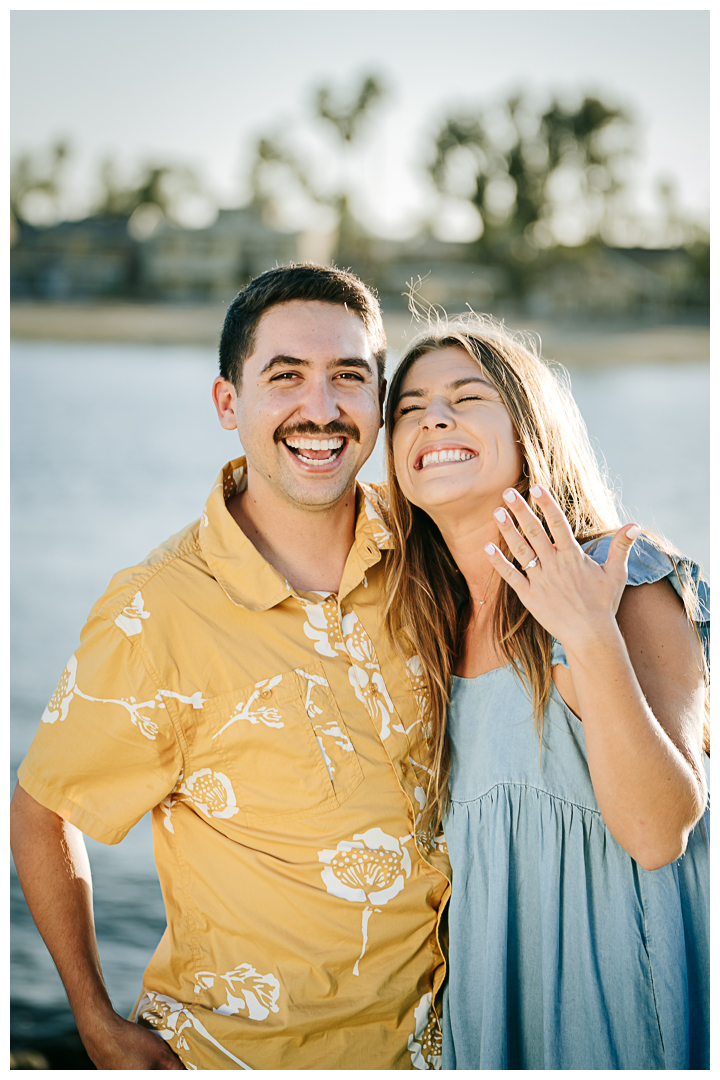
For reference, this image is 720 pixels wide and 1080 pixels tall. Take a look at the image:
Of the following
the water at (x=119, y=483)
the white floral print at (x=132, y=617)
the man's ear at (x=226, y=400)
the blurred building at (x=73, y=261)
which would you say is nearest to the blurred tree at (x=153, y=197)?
the blurred building at (x=73, y=261)

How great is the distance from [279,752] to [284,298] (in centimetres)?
127

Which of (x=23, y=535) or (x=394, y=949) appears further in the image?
(x=23, y=535)

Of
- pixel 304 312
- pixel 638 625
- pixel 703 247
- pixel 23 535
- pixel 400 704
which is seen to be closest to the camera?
pixel 638 625

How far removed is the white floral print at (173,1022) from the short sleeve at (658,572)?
1235mm

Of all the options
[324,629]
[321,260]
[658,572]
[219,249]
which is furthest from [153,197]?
[658,572]

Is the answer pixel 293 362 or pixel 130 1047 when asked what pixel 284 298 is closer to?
pixel 293 362

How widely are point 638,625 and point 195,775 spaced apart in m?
1.14

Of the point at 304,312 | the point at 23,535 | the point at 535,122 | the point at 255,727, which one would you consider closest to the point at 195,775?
the point at 255,727

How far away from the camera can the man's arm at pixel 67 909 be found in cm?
242

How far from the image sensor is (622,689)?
80.4 inches

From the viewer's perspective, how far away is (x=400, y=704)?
256 cm

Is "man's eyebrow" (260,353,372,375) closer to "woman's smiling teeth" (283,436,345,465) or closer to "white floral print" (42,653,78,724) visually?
"woman's smiling teeth" (283,436,345,465)

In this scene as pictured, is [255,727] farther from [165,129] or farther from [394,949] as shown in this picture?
[165,129]
